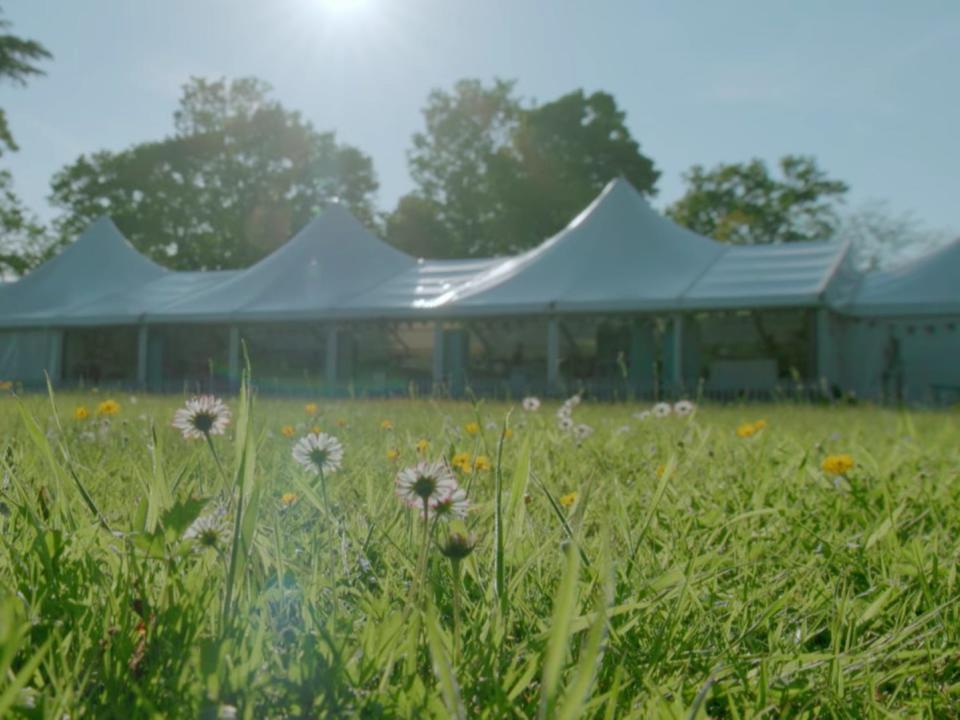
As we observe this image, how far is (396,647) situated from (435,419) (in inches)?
97.6

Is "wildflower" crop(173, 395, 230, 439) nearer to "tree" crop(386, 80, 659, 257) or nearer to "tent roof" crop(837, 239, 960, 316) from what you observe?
"tent roof" crop(837, 239, 960, 316)

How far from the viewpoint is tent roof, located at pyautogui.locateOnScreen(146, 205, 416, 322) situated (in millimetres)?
13555

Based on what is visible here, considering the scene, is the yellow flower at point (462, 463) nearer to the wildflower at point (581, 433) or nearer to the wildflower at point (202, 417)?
the wildflower at point (202, 417)

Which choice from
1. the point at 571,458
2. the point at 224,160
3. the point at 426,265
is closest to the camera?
the point at 571,458

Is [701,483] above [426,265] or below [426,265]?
below

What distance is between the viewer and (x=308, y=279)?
47.7 ft

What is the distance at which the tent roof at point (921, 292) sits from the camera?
40.2 ft

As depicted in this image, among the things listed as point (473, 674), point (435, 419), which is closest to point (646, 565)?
point (473, 674)

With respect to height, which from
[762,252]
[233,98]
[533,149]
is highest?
[233,98]

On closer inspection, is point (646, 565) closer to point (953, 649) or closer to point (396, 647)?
point (953, 649)

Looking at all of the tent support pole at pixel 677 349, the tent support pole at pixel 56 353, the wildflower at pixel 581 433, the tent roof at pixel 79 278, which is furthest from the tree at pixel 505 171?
the wildflower at pixel 581 433

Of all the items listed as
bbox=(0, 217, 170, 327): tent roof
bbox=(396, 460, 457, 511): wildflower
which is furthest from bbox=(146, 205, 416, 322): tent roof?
bbox=(396, 460, 457, 511): wildflower

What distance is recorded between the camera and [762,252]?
41.2 ft

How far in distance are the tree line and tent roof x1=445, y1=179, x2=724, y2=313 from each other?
15250mm
